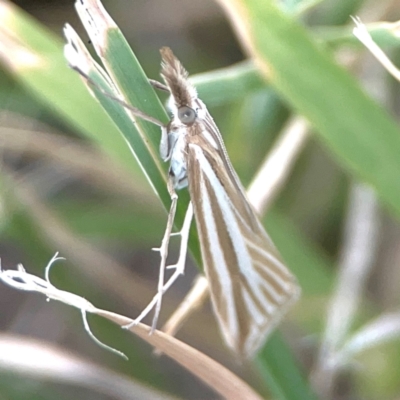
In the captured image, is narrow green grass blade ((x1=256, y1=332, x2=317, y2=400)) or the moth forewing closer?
the moth forewing

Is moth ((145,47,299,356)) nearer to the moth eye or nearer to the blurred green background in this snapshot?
the moth eye

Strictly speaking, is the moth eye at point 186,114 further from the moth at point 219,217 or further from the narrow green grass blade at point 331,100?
the narrow green grass blade at point 331,100

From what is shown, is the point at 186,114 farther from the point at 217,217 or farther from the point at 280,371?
the point at 280,371

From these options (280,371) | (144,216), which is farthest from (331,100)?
(144,216)

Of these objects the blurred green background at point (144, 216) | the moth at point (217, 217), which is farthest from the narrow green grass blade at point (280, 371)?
the blurred green background at point (144, 216)

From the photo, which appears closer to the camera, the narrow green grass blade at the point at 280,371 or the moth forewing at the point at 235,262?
the moth forewing at the point at 235,262

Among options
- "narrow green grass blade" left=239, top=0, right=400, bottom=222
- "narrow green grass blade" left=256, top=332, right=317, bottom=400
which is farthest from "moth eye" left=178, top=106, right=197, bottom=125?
"narrow green grass blade" left=256, top=332, right=317, bottom=400

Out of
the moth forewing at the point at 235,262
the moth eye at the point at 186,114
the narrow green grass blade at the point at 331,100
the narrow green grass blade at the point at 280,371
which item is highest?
the narrow green grass blade at the point at 331,100

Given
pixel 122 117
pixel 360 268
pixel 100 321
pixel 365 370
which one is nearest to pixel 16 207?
pixel 100 321

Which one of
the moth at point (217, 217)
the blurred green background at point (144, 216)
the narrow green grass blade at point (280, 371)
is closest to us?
the moth at point (217, 217)
